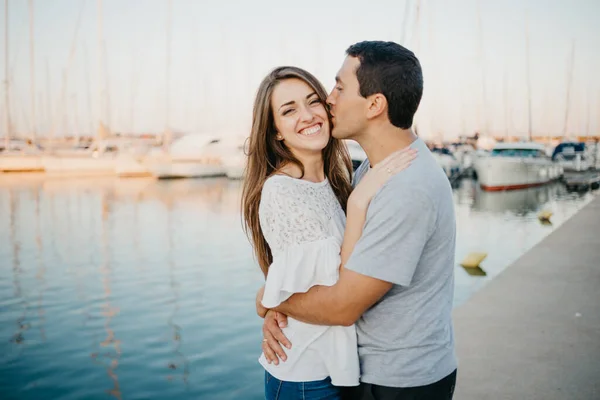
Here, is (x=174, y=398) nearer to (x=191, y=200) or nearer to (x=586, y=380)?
(x=586, y=380)

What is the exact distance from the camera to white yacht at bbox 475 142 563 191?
33344 mm

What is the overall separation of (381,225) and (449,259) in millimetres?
418

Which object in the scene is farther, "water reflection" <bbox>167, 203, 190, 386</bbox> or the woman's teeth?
"water reflection" <bbox>167, 203, 190, 386</bbox>

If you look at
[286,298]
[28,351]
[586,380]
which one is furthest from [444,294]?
[28,351]

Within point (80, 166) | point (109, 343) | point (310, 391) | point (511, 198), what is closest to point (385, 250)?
point (310, 391)

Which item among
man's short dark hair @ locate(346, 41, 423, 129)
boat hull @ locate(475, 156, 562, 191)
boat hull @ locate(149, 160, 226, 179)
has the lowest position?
boat hull @ locate(149, 160, 226, 179)

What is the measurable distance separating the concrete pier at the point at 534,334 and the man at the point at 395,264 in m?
1.94

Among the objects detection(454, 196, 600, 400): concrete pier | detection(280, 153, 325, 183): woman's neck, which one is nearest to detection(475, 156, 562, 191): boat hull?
detection(454, 196, 600, 400): concrete pier

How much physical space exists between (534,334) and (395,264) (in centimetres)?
369

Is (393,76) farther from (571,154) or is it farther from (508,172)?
(571,154)

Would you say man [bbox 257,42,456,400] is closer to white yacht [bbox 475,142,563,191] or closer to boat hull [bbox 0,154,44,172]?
white yacht [bbox 475,142,563,191]

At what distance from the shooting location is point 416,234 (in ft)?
6.95

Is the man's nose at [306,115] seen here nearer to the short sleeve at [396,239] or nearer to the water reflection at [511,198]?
the short sleeve at [396,239]

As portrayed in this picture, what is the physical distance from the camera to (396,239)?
2.10 meters
